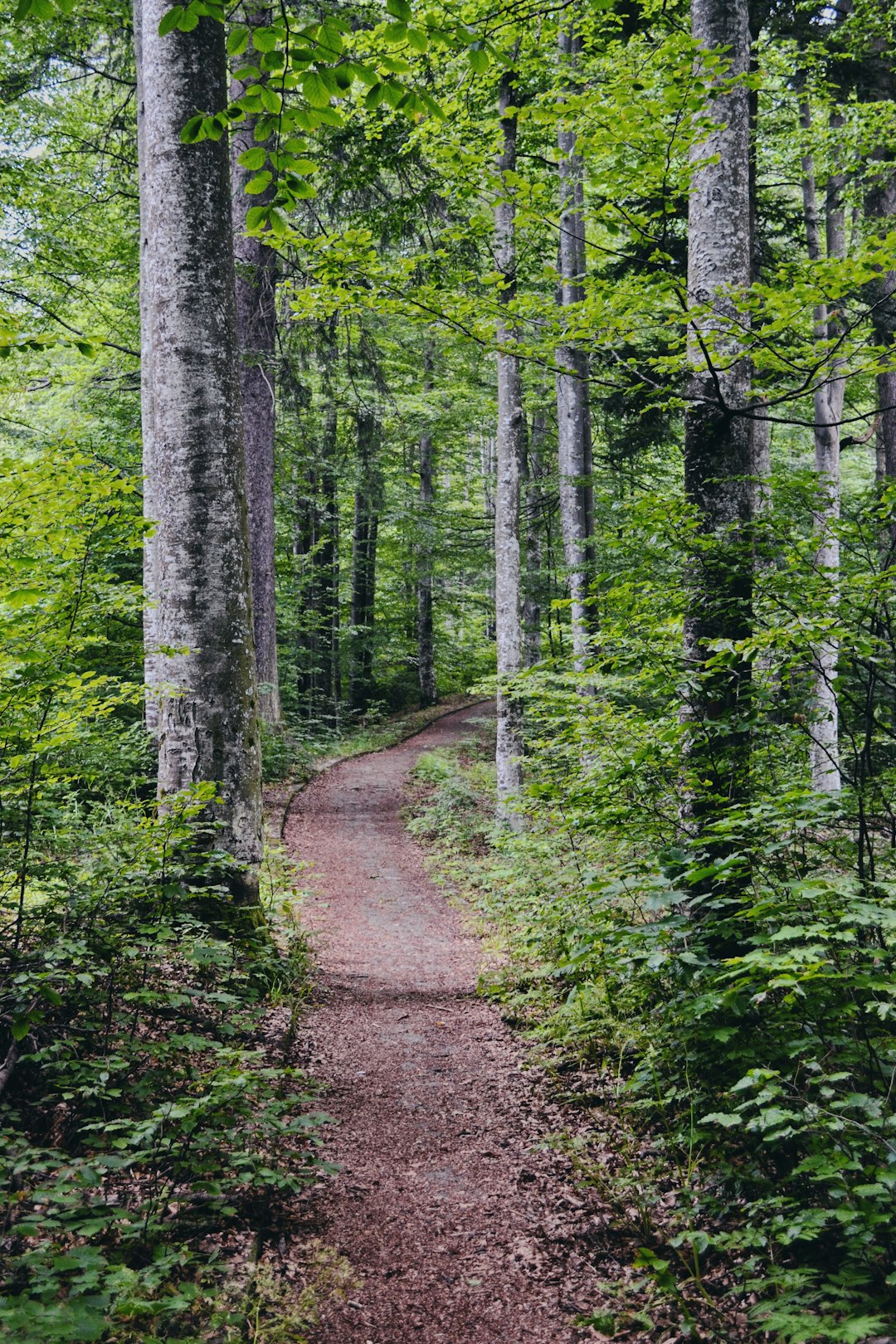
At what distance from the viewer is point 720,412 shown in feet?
14.0

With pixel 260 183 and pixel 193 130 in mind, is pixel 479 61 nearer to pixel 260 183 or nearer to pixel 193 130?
pixel 260 183

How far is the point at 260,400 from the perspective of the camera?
12977 millimetres

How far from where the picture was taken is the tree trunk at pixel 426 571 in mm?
20047

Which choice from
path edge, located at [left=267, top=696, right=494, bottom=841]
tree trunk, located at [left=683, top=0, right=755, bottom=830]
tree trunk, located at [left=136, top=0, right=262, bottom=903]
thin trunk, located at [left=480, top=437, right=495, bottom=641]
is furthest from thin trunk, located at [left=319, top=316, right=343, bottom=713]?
tree trunk, located at [left=683, top=0, right=755, bottom=830]

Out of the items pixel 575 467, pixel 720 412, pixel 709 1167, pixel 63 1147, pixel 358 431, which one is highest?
pixel 358 431

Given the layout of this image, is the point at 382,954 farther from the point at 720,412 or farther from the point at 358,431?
the point at 358,431

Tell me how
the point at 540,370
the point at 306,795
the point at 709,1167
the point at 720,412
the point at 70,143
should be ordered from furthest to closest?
the point at 306,795 → the point at 540,370 → the point at 70,143 → the point at 720,412 → the point at 709,1167

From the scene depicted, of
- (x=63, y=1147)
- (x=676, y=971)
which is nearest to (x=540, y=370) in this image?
(x=676, y=971)

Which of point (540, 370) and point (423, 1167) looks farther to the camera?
point (540, 370)

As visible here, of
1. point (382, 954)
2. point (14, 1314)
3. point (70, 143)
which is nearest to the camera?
point (14, 1314)

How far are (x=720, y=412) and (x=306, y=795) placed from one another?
38.8 feet

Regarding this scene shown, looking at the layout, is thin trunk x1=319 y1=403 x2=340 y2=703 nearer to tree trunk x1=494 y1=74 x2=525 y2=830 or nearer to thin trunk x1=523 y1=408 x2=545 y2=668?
thin trunk x1=523 y1=408 x2=545 y2=668

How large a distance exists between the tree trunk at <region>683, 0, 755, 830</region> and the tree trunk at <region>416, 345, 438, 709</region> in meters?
15.2

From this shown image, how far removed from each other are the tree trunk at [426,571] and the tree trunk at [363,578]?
1.54 metres
